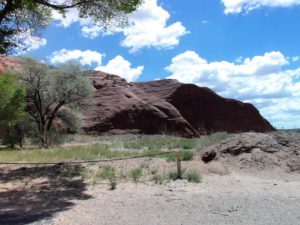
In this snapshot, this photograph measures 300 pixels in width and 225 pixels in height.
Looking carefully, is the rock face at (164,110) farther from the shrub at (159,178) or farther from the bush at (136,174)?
the shrub at (159,178)

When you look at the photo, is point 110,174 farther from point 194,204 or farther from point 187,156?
point 194,204

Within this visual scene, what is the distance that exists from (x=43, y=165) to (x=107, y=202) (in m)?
6.23

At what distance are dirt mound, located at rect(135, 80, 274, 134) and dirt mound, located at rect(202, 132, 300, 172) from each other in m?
35.6

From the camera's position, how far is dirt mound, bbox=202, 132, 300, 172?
16594mm

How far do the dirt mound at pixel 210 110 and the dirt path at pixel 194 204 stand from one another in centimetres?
4046

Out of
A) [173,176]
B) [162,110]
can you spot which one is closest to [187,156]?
[173,176]

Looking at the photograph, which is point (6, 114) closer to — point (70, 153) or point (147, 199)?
point (70, 153)

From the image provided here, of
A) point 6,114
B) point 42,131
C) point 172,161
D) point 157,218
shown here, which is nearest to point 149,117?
point 42,131

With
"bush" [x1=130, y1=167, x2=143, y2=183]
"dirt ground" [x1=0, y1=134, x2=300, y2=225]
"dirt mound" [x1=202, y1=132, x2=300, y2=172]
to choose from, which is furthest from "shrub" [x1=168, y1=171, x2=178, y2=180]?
"dirt mound" [x1=202, y1=132, x2=300, y2=172]

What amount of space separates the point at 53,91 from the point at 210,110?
82.4 feet

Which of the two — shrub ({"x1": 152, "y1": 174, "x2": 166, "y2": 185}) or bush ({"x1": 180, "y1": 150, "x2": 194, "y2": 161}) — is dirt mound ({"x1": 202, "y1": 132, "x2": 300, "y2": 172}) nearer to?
bush ({"x1": 180, "y1": 150, "x2": 194, "y2": 161})

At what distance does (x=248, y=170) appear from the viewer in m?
16.3

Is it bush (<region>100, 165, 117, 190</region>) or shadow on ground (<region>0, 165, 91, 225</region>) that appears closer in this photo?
shadow on ground (<region>0, 165, 91, 225</region>)

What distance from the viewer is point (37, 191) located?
44.0 ft
